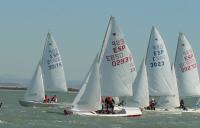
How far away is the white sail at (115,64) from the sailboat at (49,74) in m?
14.1

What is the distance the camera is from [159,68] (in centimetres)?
6334

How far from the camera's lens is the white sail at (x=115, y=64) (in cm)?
5394

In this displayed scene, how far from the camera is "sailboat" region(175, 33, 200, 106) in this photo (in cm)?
6781

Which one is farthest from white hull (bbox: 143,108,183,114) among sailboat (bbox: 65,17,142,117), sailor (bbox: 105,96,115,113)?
sailor (bbox: 105,96,115,113)

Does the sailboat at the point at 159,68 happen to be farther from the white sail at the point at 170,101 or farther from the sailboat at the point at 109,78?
the sailboat at the point at 109,78

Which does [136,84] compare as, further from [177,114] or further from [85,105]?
[85,105]

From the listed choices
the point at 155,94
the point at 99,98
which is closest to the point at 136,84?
the point at 155,94

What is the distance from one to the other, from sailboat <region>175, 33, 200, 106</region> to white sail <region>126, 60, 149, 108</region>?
28.2ft

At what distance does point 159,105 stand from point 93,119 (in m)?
15.3

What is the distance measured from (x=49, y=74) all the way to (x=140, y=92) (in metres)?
14.2

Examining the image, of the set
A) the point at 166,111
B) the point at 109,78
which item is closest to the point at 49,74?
the point at 166,111

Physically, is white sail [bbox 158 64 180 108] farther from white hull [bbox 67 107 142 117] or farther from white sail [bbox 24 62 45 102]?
white sail [bbox 24 62 45 102]

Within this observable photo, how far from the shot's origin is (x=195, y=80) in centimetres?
6962

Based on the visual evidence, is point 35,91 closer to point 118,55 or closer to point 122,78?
point 122,78
